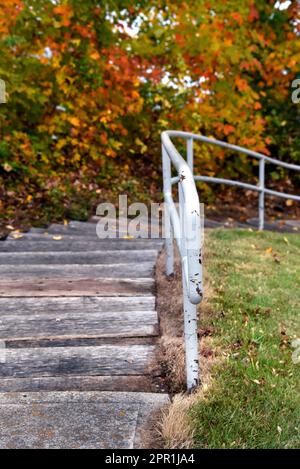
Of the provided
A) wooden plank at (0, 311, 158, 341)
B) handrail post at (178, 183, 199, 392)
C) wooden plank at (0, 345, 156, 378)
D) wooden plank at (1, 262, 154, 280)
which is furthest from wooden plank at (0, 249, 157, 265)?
handrail post at (178, 183, 199, 392)

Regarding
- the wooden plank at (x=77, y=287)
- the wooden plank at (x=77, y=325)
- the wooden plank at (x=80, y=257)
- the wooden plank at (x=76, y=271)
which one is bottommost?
the wooden plank at (x=77, y=325)

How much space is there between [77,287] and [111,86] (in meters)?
5.04

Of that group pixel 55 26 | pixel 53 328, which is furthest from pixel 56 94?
pixel 53 328

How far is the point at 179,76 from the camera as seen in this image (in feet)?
27.6

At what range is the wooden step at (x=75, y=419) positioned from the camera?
200 centimetres

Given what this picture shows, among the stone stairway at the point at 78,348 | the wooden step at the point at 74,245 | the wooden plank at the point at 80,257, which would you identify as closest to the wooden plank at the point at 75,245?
the wooden step at the point at 74,245

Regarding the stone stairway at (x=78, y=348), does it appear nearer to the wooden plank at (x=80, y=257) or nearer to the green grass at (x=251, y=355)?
the wooden plank at (x=80, y=257)

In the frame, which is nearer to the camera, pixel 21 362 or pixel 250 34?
pixel 21 362

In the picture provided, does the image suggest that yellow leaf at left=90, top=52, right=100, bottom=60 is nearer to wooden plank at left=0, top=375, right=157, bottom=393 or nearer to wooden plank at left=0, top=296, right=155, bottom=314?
wooden plank at left=0, top=296, right=155, bottom=314

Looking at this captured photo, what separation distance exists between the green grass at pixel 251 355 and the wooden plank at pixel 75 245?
2.53 feet

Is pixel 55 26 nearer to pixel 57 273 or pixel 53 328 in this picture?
pixel 57 273
